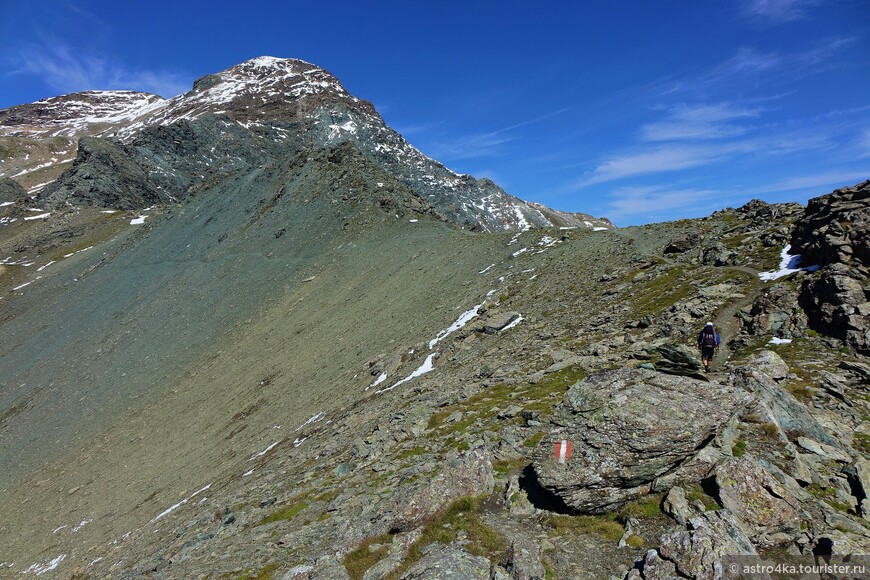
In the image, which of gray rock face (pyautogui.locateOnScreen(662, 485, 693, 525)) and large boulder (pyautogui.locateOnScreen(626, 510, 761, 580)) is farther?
gray rock face (pyautogui.locateOnScreen(662, 485, 693, 525))

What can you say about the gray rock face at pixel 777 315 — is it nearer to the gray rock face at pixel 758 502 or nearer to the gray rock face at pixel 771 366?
the gray rock face at pixel 771 366

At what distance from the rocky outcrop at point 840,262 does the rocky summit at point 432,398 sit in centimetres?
14

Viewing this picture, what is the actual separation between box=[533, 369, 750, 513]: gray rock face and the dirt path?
884 centimetres

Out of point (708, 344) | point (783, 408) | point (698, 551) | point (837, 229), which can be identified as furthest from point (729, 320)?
point (698, 551)

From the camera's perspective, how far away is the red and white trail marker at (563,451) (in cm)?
1248

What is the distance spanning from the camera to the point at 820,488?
11.3 metres

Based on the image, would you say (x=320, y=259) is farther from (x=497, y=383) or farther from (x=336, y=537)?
(x=336, y=537)

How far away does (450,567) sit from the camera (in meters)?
10.4

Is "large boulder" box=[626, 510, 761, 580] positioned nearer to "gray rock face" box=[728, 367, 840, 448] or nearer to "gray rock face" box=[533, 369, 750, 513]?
"gray rock face" box=[533, 369, 750, 513]

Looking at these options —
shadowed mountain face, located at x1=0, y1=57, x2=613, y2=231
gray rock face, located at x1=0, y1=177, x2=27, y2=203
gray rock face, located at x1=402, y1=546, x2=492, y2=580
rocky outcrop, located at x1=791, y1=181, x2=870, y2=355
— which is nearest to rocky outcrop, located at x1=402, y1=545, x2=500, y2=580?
gray rock face, located at x1=402, y1=546, x2=492, y2=580

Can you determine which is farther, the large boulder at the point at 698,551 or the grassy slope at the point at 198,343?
the grassy slope at the point at 198,343

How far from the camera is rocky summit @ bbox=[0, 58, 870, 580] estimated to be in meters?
11.5

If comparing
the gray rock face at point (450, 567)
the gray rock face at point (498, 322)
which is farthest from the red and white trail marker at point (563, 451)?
the gray rock face at point (498, 322)

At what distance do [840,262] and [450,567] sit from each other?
2508cm
